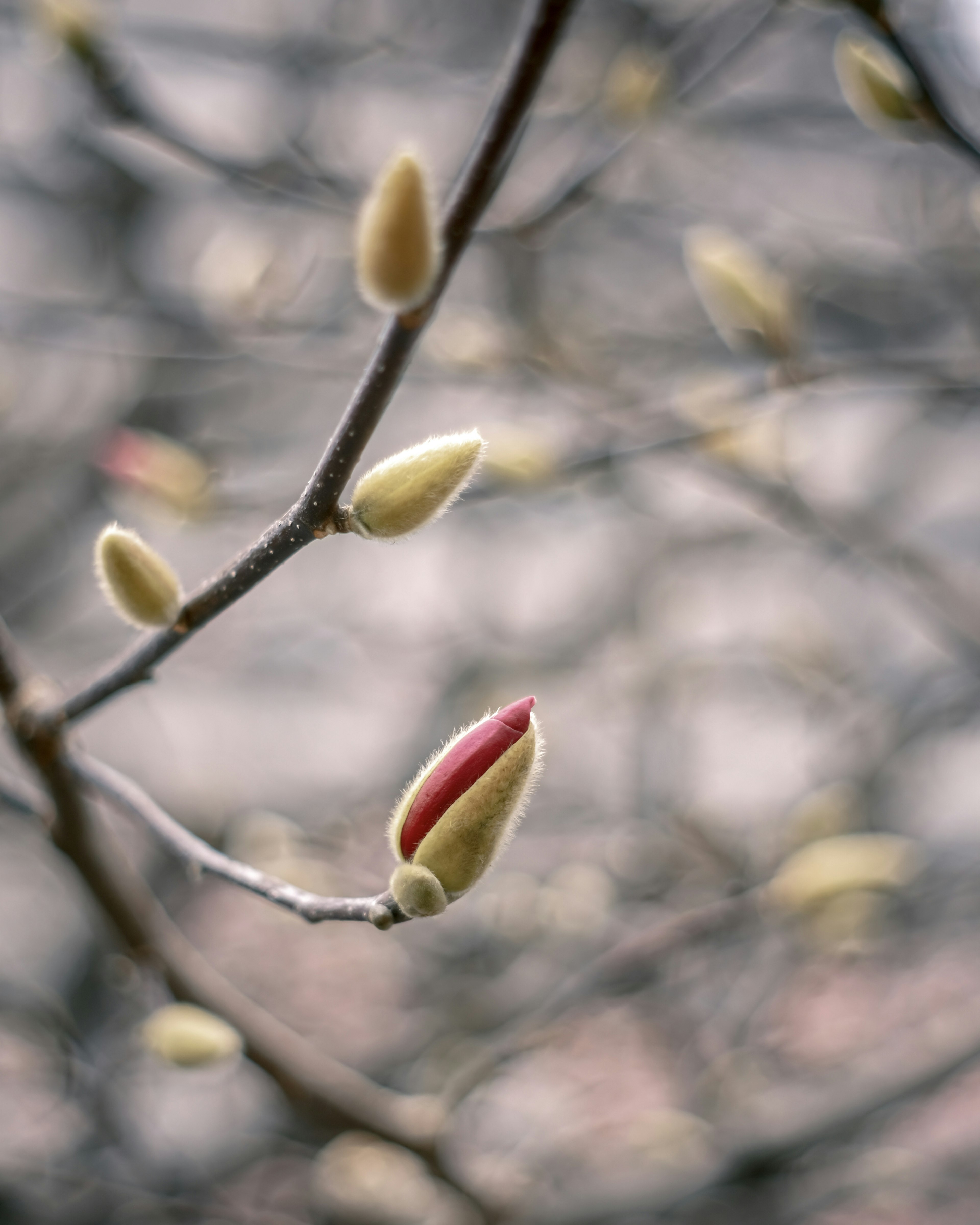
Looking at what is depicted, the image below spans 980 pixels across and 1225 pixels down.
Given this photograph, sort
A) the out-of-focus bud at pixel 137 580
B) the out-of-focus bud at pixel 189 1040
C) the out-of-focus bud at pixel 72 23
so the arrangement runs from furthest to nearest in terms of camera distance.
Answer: the out-of-focus bud at pixel 72 23 < the out-of-focus bud at pixel 189 1040 < the out-of-focus bud at pixel 137 580

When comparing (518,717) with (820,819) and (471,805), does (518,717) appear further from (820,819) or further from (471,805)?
(820,819)

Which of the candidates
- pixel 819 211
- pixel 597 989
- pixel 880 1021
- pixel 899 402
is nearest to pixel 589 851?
pixel 880 1021

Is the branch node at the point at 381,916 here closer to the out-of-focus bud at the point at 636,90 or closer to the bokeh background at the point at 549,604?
the bokeh background at the point at 549,604

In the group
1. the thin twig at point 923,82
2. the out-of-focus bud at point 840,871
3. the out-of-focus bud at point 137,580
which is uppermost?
the thin twig at point 923,82

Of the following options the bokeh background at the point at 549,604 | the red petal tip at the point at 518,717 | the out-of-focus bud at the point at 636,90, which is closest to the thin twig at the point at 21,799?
the bokeh background at the point at 549,604

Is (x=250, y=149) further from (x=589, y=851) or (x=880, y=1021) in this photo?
(x=880, y=1021)

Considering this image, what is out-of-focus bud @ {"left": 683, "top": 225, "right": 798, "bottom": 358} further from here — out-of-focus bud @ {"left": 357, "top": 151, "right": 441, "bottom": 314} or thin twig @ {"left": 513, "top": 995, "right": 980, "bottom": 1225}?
thin twig @ {"left": 513, "top": 995, "right": 980, "bottom": 1225}

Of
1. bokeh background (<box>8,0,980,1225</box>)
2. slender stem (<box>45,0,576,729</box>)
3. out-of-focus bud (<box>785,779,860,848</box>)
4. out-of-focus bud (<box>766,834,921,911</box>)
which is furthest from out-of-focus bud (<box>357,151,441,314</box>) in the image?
out-of-focus bud (<box>785,779,860,848</box>)

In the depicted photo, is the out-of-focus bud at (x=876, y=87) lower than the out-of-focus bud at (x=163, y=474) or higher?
lower
